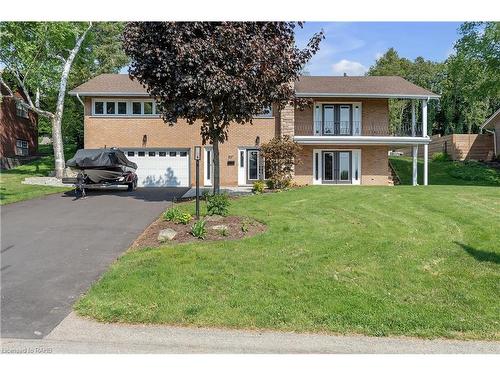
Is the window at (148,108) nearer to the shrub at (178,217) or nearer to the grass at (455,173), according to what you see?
the shrub at (178,217)

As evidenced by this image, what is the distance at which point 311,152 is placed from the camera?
22578mm

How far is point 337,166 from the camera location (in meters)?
22.8

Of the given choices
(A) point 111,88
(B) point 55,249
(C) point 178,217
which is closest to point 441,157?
(A) point 111,88

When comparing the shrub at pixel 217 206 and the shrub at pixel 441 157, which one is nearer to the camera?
the shrub at pixel 217 206

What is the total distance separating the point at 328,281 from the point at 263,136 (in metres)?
16.2

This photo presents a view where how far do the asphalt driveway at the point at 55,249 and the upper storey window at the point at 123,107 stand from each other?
27.6ft

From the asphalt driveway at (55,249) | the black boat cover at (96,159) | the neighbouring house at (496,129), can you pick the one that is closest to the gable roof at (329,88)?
the black boat cover at (96,159)

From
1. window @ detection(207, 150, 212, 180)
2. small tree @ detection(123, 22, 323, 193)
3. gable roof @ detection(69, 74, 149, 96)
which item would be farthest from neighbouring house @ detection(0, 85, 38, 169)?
small tree @ detection(123, 22, 323, 193)

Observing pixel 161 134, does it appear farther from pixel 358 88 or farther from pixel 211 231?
pixel 211 231

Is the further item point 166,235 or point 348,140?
Answer: point 348,140

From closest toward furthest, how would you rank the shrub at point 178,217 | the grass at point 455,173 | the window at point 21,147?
the shrub at point 178,217, the grass at point 455,173, the window at point 21,147

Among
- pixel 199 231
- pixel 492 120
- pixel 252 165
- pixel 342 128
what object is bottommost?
pixel 199 231

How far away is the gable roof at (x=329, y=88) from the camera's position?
2166 cm

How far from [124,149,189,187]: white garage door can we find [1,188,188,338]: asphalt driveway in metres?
7.22
